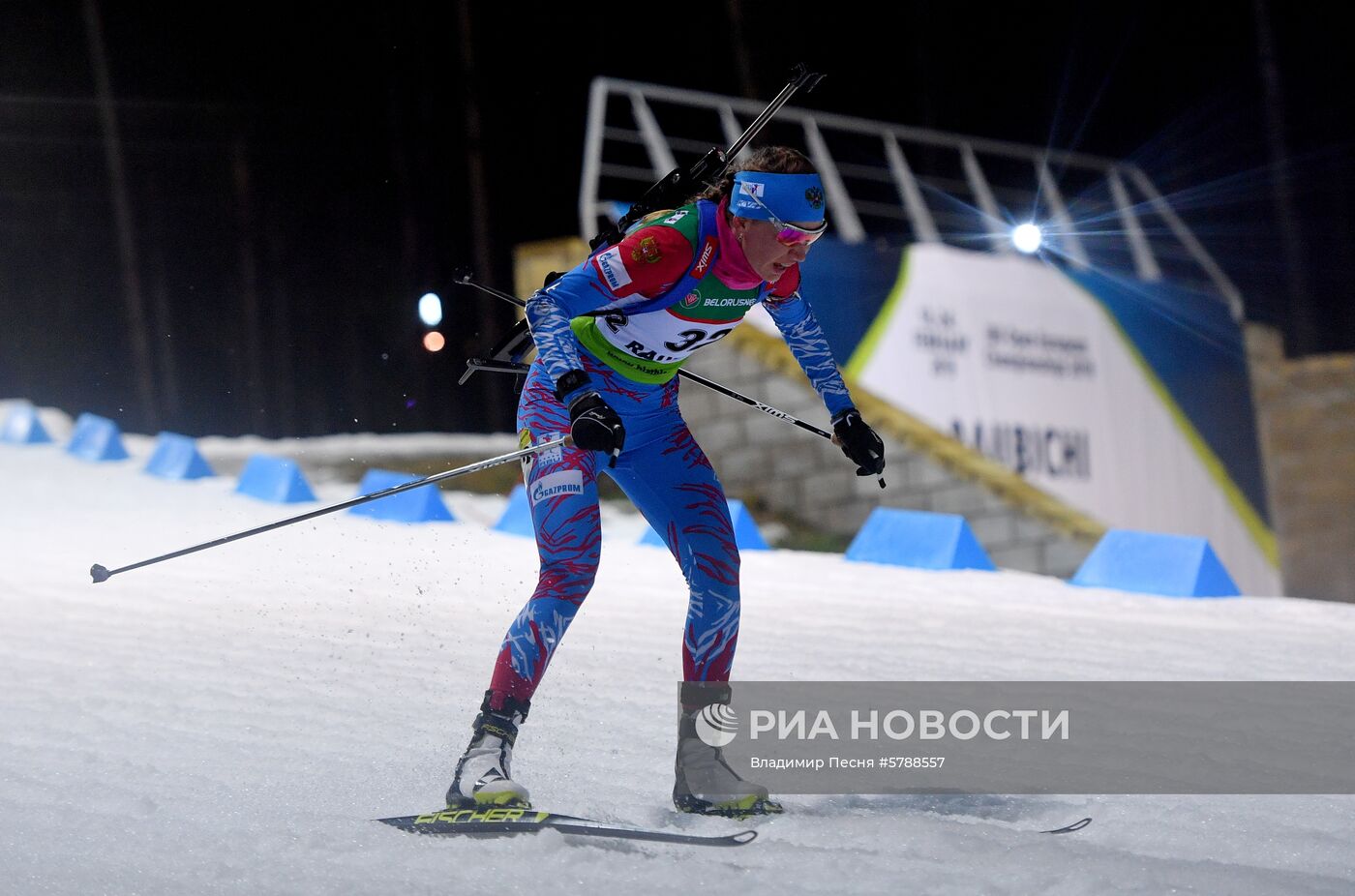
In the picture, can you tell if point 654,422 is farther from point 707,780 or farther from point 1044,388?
point 1044,388

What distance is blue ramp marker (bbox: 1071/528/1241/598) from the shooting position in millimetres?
6848

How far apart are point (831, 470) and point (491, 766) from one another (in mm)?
6500

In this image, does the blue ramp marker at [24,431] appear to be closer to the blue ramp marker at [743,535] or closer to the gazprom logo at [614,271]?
the blue ramp marker at [743,535]

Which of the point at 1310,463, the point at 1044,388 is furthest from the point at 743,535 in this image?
the point at 1310,463

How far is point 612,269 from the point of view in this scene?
310 cm

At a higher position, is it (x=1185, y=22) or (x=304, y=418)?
(x=1185, y=22)

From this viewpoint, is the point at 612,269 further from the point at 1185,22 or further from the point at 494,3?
the point at 1185,22

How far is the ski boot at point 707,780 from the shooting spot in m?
3.09

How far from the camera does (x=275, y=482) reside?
9.28 metres

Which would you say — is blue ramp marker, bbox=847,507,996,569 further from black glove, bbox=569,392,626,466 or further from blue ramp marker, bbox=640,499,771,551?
black glove, bbox=569,392,626,466

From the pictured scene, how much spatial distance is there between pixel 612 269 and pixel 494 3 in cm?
1094

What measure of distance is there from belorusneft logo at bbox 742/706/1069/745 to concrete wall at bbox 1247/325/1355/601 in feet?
34.5

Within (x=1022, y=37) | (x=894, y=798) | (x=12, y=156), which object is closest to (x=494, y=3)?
(x=12, y=156)

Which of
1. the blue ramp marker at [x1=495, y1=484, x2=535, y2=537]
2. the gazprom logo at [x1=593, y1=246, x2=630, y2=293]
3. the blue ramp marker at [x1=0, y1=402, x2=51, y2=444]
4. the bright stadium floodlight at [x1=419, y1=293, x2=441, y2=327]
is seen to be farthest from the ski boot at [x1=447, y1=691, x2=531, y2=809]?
the blue ramp marker at [x1=0, y1=402, x2=51, y2=444]
